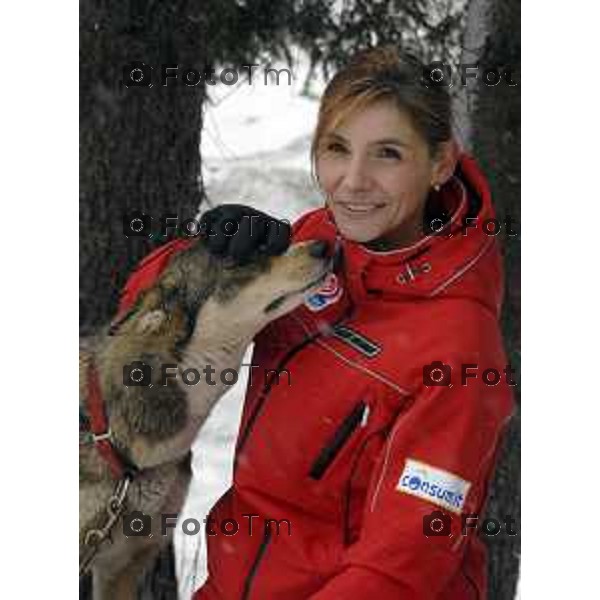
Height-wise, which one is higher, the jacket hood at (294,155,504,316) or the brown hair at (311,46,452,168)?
the brown hair at (311,46,452,168)

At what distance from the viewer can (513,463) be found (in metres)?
2.07

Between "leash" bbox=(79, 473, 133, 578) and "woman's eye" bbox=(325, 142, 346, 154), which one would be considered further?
"leash" bbox=(79, 473, 133, 578)

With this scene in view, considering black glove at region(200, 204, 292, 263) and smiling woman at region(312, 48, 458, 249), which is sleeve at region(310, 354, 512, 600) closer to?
smiling woman at region(312, 48, 458, 249)

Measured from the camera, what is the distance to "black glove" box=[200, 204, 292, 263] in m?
2.19

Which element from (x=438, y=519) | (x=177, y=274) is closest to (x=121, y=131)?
(x=177, y=274)

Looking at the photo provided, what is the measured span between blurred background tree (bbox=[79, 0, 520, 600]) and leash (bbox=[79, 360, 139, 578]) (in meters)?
0.14

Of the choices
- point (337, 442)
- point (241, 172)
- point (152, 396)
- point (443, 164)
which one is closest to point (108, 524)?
point (152, 396)

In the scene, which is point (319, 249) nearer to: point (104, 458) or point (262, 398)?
point (262, 398)

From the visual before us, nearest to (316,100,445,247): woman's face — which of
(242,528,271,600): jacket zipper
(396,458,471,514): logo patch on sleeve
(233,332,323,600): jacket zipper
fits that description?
(233,332,323,600): jacket zipper

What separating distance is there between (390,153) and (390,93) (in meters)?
0.12

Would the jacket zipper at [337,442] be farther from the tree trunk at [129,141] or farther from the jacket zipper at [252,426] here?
the tree trunk at [129,141]

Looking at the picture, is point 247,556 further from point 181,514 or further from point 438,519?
point 438,519

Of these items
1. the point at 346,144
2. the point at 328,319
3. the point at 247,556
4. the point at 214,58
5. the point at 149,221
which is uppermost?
the point at 214,58
